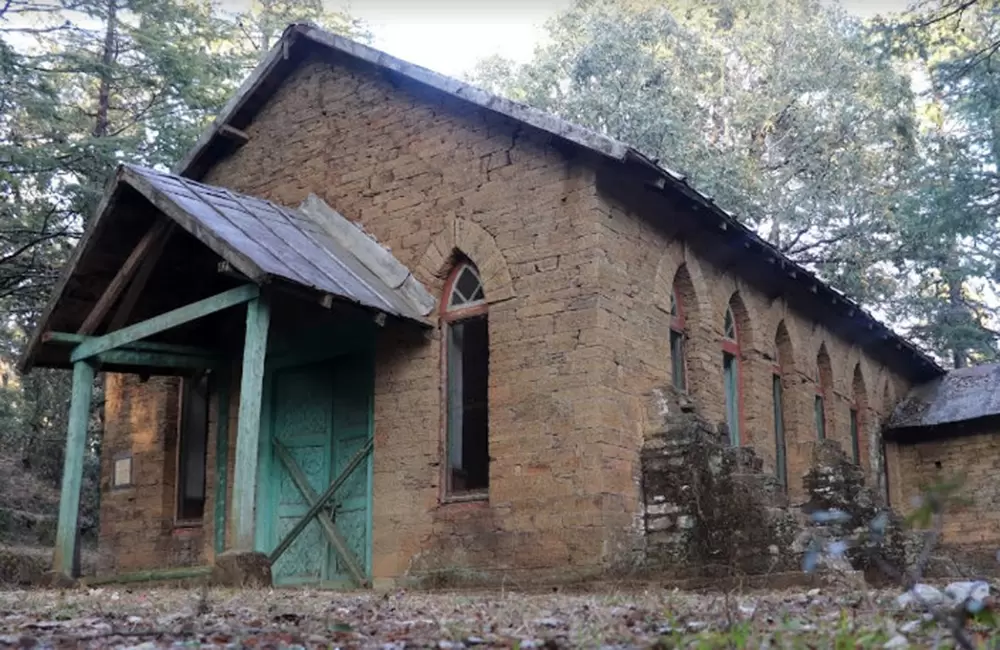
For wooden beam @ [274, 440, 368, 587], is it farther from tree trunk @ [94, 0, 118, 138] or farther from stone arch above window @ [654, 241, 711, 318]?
tree trunk @ [94, 0, 118, 138]

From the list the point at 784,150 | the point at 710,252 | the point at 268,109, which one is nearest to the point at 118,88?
the point at 268,109

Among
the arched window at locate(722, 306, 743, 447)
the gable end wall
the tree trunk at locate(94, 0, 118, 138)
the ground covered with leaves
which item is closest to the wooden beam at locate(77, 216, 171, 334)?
the gable end wall

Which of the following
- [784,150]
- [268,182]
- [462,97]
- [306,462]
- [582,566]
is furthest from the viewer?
[784,150]

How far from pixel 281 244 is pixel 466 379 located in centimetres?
257

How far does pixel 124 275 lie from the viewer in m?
11.4

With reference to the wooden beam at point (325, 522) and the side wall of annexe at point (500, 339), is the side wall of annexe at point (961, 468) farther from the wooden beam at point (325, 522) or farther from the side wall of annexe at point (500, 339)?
the wooden beam at point (325, 522)

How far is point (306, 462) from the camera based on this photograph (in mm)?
12938

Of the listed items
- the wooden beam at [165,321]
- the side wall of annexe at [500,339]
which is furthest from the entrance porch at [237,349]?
the side wall of annexe at [500,339]

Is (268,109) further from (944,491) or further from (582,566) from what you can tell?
(944,491)

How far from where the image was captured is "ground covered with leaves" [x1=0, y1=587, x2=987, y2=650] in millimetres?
4121

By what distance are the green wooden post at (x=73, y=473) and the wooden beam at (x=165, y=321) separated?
0.87 feet

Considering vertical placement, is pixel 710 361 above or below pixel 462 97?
below

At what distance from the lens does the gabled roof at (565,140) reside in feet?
36.2

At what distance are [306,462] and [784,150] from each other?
20526 millimetres
